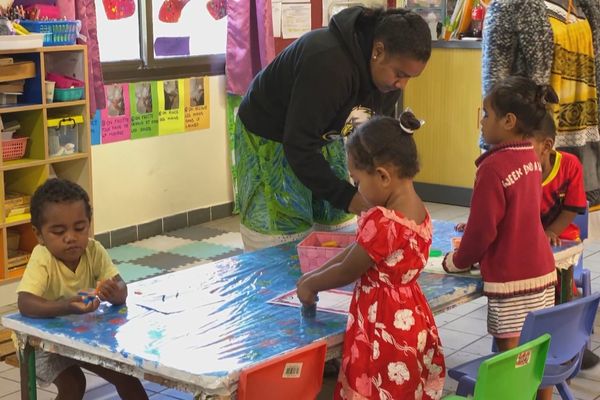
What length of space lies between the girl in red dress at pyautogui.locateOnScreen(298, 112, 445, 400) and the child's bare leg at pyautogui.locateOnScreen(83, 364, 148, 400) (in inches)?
24.0

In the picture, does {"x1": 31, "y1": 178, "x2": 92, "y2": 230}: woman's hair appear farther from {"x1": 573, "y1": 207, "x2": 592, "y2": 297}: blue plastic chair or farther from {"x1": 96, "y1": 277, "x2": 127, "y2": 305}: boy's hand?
{"x1": 573, "y1": 207, "x2": 592, "y2": 297}: blue plastic chair

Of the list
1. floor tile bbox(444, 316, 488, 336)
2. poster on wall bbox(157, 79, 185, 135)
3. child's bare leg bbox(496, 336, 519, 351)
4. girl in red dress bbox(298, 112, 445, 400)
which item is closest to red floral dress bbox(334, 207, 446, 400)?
girl in red dress bbox(298, 112, 445, 400)

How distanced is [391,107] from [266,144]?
0.46 m

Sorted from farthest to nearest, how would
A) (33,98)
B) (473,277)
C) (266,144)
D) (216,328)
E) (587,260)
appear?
(587,260) → (33,98) → (266,144) → (473,277) → (216,328)

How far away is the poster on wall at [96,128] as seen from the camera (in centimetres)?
567

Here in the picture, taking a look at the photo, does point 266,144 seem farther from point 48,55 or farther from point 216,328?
point 48,55

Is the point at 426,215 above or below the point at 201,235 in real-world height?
above

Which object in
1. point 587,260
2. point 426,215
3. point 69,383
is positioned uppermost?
point 426,215

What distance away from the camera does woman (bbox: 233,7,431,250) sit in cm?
290

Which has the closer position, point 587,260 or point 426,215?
Answer: point 426,215

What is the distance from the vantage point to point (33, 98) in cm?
489

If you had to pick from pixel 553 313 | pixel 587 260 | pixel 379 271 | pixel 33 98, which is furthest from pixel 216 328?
pixel 587 260

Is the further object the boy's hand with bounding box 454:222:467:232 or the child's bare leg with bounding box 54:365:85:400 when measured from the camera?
the boy's hand with bounding box 454:222:467:232

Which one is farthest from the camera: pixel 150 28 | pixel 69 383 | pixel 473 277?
pixel 150 28
